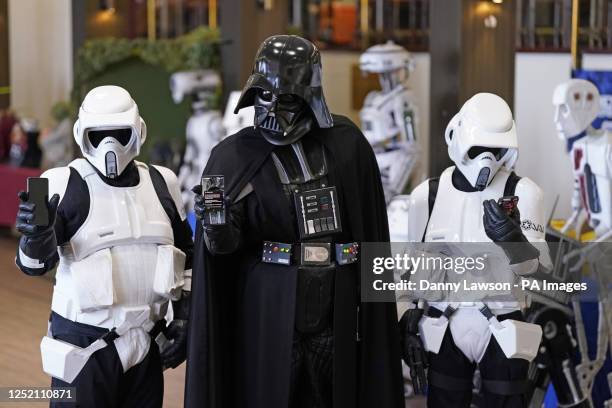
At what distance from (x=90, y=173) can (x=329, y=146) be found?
30.5 inches

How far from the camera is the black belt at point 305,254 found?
3039mm

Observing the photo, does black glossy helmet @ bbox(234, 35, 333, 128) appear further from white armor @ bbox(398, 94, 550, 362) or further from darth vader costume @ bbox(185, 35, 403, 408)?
white armor @ bbox(398, 94, 550, 362)

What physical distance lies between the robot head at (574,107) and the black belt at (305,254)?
126 inches

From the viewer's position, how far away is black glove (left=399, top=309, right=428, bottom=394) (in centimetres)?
358

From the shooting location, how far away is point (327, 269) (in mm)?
3059

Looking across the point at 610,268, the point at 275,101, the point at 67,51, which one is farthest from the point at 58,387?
the point at 67,51

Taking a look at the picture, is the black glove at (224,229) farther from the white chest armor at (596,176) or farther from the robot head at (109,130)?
the white chest armor at (596,176)

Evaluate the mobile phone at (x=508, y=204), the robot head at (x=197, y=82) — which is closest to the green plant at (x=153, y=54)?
the robot head at (x=197, y=82)

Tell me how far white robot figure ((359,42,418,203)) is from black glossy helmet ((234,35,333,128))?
385 cm

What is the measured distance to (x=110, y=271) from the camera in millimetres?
3266

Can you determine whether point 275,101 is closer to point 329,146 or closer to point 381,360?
point 329,146

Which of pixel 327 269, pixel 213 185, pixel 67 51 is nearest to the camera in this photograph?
pixel 213 185

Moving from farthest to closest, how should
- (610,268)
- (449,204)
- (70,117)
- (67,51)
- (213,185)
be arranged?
(67,51) < (70,117) < (610,268) < (449,204) < (213,185)

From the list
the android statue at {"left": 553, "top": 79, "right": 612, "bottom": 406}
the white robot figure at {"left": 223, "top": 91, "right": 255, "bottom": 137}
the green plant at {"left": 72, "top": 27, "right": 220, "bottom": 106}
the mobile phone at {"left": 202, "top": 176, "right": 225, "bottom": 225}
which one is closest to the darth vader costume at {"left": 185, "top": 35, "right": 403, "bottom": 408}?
the mobile phone at {"left": 202, "top": 176, "right": 225, "bottom": 225}
